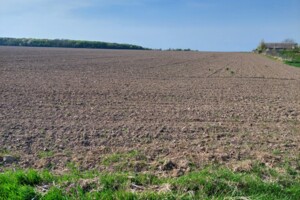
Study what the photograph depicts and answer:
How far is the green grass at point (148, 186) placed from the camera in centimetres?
480

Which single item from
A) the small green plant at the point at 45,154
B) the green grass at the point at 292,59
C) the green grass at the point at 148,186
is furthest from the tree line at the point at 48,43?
the green grass at the point at 148,186

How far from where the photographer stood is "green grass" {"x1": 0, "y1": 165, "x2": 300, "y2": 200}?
4797 millimetres

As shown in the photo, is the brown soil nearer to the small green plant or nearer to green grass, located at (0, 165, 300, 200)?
the small green plant

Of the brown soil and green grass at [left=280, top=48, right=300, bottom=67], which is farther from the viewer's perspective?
green grass at [left=280, top=48, right=300, bottom=67]

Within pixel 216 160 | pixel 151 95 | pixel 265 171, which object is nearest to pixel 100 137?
pixel 216 160

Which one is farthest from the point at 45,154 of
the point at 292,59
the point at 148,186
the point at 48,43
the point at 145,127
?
the point at 48,43

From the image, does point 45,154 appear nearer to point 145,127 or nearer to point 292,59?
point 145,127

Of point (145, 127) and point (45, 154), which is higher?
point (145, 127)

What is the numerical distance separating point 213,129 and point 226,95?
6212 millimetres

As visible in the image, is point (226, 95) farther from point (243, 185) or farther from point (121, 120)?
point (243, 185)

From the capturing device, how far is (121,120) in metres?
9.82

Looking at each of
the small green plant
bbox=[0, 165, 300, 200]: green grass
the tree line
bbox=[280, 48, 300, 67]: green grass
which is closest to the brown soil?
the small green plant

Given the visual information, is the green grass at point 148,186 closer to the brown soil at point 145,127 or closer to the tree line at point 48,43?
the brown soil at point 145,127

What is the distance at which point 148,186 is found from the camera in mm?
5223
